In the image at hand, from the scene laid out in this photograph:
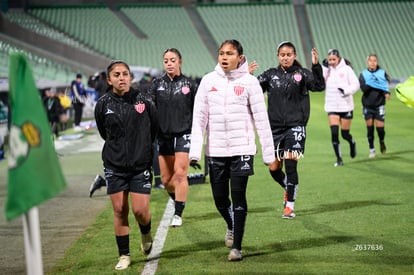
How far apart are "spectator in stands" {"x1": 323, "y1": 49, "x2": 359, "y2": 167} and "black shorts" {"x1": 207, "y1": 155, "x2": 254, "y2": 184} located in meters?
8.17

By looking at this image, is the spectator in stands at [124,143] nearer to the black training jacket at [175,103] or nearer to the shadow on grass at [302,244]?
the shadow on grass at [302,244]

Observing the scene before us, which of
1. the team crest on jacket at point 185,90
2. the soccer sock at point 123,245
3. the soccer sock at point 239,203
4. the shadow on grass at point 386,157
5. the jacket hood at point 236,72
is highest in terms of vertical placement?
the jacket hood at point 236,72

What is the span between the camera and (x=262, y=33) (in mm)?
57406

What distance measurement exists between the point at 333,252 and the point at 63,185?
13.1 feet

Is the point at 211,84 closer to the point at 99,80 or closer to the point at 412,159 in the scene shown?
the point at 412,159

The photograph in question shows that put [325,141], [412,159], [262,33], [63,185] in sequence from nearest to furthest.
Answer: [63,185]
[412,159]
[325,141]
[262,33]

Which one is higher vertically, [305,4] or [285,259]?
[305,4]

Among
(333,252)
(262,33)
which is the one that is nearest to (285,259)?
(333,252)

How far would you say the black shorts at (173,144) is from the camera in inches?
417

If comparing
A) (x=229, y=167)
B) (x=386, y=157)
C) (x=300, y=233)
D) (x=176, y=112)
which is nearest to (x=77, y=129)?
(x=386, y=157)

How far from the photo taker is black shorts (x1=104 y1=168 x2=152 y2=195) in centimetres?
823

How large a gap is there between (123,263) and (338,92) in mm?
9456

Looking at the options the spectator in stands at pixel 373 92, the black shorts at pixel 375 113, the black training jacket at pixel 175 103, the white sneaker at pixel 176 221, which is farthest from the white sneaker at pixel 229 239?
the black shorts at pixel 375 113

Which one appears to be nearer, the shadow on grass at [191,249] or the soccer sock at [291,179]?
the shadow on grass at [191,249]
